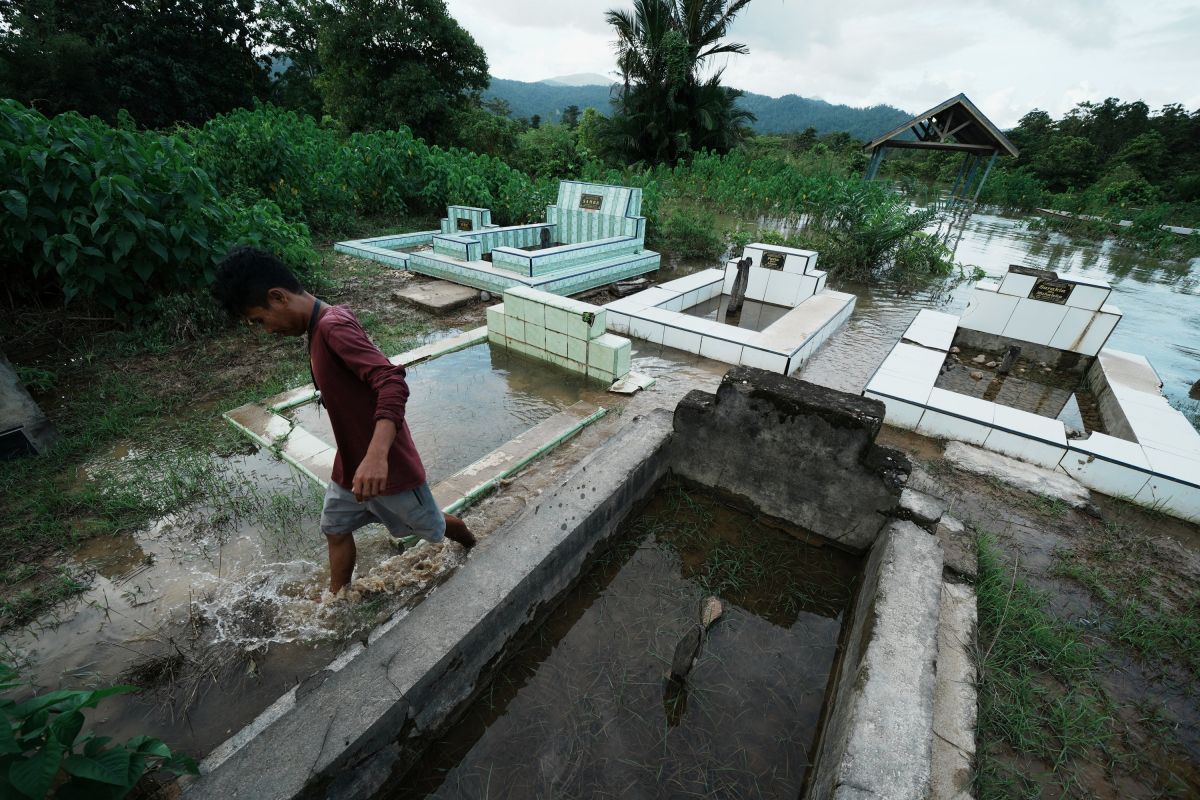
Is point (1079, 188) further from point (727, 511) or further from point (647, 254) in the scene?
point (727, 511)

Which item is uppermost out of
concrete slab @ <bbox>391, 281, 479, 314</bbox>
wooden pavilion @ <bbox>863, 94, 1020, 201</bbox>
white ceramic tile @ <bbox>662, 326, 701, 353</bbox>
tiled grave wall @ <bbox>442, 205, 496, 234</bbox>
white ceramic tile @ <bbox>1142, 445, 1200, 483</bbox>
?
wooden pavilion @ <bbox>863, 94, 1020, 201</bbox>

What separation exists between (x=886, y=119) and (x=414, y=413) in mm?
165660

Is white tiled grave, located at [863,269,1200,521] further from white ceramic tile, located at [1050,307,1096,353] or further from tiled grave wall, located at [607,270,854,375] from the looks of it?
tiled grave wall, located at [607,270,854,375]

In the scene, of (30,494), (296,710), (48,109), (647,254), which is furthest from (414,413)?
(48,109)

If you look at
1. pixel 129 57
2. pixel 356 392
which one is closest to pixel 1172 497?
pixel 356 392

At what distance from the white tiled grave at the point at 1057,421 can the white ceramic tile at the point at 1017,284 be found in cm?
1

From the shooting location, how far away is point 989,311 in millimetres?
6301

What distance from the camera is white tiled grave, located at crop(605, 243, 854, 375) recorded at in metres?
5.23

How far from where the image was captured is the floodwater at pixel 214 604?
1.93 metres

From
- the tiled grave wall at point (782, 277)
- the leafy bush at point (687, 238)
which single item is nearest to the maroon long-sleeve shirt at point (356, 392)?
the tiled grave wall at point (782, 277)

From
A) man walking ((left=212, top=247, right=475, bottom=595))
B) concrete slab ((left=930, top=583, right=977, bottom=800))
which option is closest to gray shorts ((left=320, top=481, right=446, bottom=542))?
man walking ((left=212, top=247, right=475, bottom=595))

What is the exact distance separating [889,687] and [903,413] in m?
3.24

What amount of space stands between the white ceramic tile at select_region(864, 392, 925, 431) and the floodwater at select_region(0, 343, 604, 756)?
3.82 metres

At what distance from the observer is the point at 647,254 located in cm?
851
